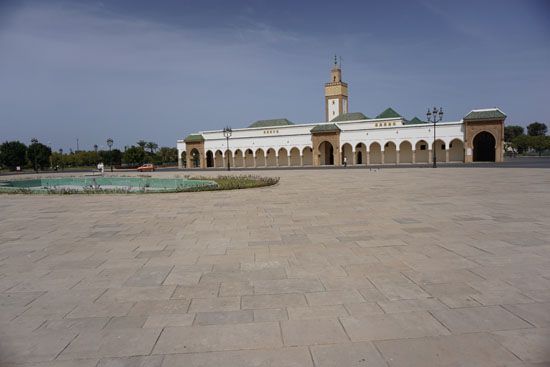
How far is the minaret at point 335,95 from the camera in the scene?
64.9 meters

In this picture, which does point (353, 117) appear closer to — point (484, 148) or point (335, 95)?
point (335, 95)

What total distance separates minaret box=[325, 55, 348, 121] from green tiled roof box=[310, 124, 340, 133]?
1400 centimetres

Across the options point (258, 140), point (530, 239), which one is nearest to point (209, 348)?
point (530, 239)

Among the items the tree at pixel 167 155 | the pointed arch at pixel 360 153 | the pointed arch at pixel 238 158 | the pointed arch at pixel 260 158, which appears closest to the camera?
the pointed arch at pixel 360 153

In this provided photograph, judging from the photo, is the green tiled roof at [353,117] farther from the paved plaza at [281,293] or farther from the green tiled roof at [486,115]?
the paved plaza at [281,293]

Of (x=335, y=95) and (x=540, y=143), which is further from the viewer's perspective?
(x=540, y=143)

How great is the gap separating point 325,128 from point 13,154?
4811 cm

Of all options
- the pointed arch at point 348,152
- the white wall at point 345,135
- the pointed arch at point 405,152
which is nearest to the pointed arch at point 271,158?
the white wall at point 345,135

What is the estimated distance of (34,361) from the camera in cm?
291

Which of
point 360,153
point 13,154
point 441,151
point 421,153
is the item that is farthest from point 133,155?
point 441,151

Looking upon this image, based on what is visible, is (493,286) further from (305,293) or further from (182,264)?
(182,264)

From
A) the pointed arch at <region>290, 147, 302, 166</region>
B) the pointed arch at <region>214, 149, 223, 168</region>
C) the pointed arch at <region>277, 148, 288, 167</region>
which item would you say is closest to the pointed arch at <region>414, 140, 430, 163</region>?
the pointed arch at <region>290, 147, 302, 166</region>

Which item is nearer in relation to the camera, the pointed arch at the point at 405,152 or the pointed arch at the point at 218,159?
the pointed arch at the point at 405,152

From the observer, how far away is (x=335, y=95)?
6512 centimetres
